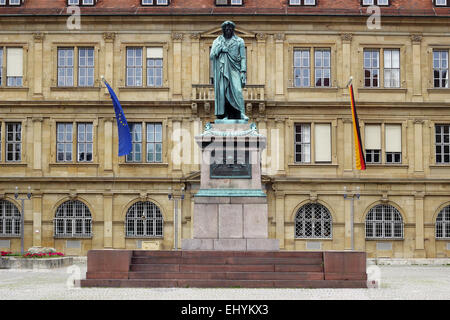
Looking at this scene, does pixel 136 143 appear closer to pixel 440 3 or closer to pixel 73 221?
pixel 73 221

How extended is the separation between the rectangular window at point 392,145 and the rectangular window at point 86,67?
49.1ft

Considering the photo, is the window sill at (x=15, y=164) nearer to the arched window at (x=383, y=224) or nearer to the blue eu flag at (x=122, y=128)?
the blue eu flag at (x=122, y=128)

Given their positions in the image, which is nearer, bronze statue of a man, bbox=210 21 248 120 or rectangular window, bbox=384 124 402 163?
bronze statue of a man, bbox=210 21 248 120

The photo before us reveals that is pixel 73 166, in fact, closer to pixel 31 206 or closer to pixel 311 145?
pixel 31 206

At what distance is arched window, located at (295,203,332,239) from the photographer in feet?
131

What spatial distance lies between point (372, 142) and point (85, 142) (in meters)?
14.3

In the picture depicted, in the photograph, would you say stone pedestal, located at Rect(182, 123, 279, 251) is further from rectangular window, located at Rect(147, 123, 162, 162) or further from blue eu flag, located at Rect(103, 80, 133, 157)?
rectangular window, located at Rect(147, 123, 162, 162)

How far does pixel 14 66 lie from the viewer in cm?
4106

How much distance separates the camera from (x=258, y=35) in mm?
40719

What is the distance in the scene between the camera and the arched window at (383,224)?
3995 centimetres

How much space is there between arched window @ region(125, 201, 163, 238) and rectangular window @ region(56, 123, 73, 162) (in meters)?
4.22

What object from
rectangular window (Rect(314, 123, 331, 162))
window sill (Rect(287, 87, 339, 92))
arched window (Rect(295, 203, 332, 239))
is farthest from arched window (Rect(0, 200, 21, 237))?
rectangular window (Rect(314, 123, 331, 162))

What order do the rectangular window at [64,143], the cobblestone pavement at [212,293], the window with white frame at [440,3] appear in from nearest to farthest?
the cobblestone pavement at [212,293]
the rectangular window at [64,143]
the window with white frame at [440,3]

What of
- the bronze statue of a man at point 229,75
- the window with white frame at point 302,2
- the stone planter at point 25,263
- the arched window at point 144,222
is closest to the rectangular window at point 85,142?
the arched window at point 144,222
